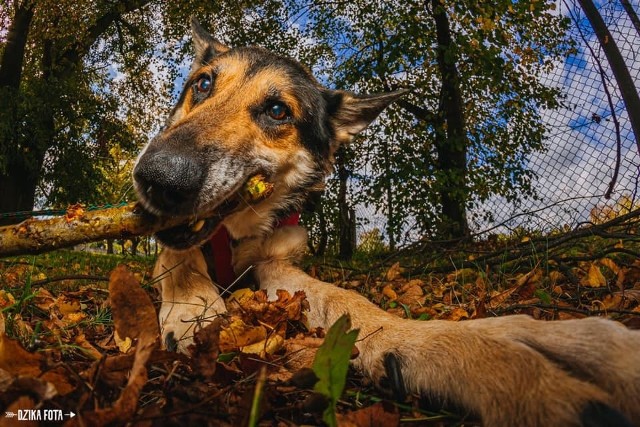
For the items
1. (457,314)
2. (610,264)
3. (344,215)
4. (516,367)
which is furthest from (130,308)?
(344,215)

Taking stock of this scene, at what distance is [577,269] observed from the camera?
3848 mm

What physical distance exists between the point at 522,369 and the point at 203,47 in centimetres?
412

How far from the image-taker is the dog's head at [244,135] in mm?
2180

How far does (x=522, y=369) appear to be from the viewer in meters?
1.32

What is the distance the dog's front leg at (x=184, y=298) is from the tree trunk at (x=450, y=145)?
25.2ft

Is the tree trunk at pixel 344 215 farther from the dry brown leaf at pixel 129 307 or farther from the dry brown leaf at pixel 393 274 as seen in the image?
the dry brown leaf at pixel 129 307

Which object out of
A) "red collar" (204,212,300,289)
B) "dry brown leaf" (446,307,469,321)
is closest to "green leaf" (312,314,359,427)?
"dry brown leaf" (446,307,469,321)

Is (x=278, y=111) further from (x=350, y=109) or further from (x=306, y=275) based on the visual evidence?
(x=306, y=275)

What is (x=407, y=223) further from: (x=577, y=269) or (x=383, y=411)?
(x=383, y=411)

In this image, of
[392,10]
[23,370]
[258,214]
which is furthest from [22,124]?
[23,370]

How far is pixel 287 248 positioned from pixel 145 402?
6.28 ft

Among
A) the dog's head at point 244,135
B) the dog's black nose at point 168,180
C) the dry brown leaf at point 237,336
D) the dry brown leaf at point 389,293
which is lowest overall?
the dry brown leaf at point 237,336

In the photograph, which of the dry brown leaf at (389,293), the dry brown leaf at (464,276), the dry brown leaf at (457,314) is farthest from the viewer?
the dry brown leaf at (464,276)

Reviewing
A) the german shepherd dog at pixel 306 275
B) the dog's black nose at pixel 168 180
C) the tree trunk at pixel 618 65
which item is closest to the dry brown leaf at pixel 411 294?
the german shepherd dog at pixel 306 275
